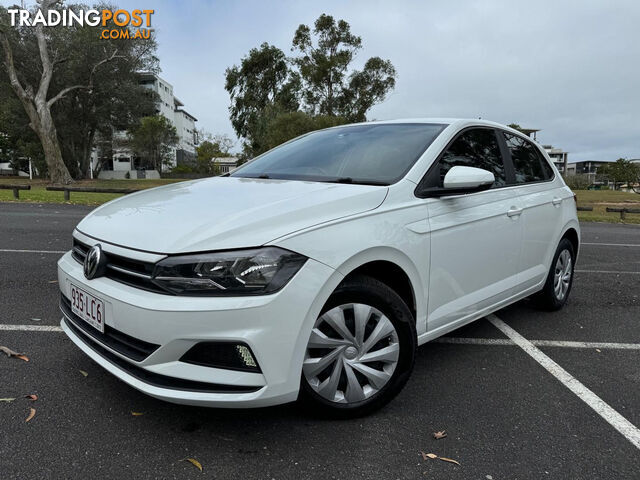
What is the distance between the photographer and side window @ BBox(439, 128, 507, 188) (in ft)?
10.0

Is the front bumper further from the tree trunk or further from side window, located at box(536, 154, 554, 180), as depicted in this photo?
the tree trunk

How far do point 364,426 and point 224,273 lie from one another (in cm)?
107

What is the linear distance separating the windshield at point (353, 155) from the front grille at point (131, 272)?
4.00 ft

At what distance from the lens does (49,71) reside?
26625mm

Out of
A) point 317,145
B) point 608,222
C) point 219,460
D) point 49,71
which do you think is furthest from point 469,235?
point 49,71

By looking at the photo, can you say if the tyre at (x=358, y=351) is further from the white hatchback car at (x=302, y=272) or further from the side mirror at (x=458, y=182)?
the side mirror at (x=458, y=182)

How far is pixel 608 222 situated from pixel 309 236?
54.4ft

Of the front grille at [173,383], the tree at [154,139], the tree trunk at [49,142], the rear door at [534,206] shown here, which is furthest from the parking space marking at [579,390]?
the tree at [154,139]

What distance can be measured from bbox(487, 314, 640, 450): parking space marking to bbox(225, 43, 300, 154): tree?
145 ft

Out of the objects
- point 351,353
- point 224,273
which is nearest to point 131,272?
point 224,273

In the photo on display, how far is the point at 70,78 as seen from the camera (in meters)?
32.9

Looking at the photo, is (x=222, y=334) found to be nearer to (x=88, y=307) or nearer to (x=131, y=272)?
(x=131, y=272)

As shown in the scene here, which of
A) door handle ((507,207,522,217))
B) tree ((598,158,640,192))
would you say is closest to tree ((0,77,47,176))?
door handle ((507,207,522,217))

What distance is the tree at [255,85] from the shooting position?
156 feet
